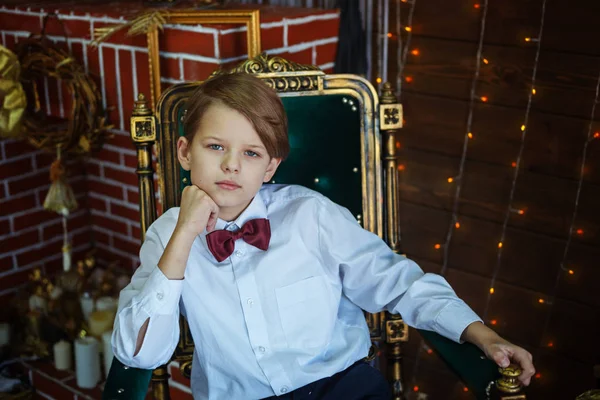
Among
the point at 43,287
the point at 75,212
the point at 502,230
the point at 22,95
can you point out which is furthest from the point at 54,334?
the point at 502,230

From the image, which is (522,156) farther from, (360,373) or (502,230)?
(360,373)

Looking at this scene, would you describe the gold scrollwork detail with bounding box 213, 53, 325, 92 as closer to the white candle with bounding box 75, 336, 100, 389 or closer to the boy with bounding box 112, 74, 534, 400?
the boy with bounding box 112, 74, 534, 400

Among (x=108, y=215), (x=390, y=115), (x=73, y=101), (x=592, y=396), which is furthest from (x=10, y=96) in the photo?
(x=592, y=396)

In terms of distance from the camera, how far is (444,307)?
1593 mm

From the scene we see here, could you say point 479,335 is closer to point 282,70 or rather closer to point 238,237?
point 238,237

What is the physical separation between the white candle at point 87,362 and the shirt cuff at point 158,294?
1.29 m

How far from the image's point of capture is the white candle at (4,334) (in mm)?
2887

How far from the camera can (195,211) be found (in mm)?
1501

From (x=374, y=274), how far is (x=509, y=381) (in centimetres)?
42

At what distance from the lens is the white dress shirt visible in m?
1.62

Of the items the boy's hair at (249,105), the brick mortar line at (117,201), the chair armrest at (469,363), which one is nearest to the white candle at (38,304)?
the brick mortar line at (117,201)

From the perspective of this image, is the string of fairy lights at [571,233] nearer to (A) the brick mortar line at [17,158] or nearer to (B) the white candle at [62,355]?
(B) the white candle at [62,355]

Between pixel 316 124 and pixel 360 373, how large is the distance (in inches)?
25.4

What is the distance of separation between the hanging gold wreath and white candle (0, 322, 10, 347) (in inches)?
31.0
